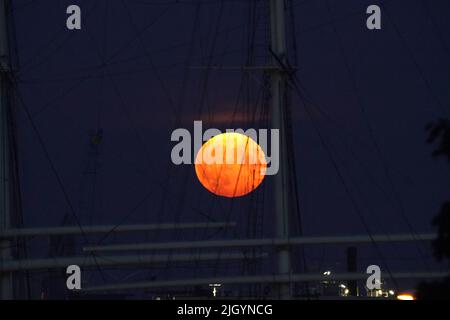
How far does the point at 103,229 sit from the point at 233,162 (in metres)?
8.29

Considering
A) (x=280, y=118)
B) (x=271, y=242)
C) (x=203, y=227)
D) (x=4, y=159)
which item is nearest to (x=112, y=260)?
(x=203, y=227)

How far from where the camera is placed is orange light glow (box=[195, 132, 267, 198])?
39031 mm

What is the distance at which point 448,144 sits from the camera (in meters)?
14.2

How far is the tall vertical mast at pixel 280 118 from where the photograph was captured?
40.0 metres

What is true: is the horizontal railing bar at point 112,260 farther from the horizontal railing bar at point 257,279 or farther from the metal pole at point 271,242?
the horizontal railing bar at point 257,279

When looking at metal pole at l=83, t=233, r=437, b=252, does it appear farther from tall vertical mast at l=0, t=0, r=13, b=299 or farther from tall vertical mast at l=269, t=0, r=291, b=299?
tall vertical mast at l=0, t=0, r=13, b=299

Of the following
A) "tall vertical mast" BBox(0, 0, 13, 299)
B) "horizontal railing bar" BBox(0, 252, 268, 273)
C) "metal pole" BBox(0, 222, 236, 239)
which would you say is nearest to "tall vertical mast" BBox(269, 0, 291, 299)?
"horizontal railing bar" BBox(0, 252, 268, 273)

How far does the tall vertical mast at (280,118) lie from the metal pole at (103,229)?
13.8ft

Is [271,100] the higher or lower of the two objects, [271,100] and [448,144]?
the higher

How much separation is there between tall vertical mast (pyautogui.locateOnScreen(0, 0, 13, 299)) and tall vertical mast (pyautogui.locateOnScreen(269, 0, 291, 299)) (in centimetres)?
910
